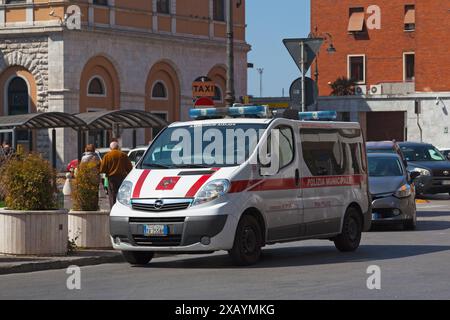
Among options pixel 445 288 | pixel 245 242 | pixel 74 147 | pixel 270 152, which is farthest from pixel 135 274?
Answer: pixel 74 147

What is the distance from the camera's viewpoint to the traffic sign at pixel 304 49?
26141 millimetres

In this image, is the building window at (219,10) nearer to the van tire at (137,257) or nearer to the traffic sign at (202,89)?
the traffic sign at (202,89)

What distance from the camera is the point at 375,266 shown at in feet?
55.0

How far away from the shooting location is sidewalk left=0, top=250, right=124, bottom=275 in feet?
56.1

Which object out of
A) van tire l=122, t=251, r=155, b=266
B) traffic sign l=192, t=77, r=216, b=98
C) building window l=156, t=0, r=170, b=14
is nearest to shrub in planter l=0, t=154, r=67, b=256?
van tire l=122, t=251, r=155, b=266

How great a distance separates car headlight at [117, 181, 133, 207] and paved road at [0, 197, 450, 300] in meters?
0.93

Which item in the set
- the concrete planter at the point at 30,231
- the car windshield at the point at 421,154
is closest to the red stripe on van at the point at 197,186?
the concrete planter at the point at 30,231

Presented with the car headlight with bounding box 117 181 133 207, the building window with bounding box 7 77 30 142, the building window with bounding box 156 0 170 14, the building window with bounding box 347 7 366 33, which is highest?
the building window with bounding box 347 7 366 33

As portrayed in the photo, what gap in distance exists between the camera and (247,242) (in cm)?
1723

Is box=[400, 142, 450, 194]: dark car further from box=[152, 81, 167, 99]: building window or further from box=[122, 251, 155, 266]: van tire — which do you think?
box=[152, 81, 167, 99]: building window

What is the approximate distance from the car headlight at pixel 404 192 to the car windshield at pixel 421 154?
49.5 feet
